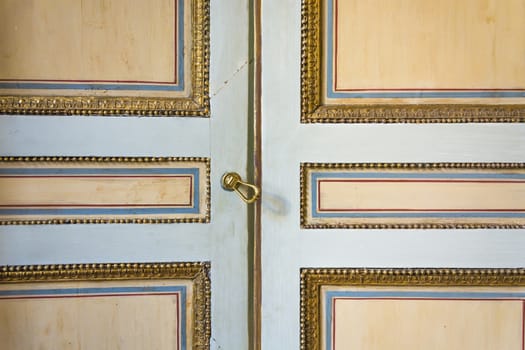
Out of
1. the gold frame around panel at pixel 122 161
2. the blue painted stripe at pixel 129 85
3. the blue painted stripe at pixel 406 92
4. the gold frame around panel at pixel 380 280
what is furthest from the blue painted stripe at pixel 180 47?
the gold frame around panel at pixel 380 280

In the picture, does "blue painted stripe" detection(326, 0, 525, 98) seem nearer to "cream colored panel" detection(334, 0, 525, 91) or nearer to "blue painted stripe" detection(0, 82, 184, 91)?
"cream colored panel" detection(334, 0, 525, 91)

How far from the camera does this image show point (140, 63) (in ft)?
2.16

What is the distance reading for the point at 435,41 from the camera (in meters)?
0.66

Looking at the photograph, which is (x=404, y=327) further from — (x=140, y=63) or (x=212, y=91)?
(x=140, y=63)

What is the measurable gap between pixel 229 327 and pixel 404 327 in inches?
11.4

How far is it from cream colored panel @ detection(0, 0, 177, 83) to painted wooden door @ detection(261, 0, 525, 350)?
0.56 feet

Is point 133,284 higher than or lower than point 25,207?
lower

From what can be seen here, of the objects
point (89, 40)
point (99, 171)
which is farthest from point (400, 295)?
point (89, 40)

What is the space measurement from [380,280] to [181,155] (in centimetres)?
38

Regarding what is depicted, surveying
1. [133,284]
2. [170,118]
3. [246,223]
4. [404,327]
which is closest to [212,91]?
[170,118]

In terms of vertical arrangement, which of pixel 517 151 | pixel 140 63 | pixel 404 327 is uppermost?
pixel 140 63

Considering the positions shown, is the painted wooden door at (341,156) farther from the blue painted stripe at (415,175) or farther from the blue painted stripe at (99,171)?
the blue painted stripe at (99,171)

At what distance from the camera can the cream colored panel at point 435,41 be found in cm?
66

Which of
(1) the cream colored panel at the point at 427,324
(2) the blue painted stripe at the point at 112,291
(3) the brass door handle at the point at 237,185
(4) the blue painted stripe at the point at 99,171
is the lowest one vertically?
(1) the cream colored panel at the point at 427,324
